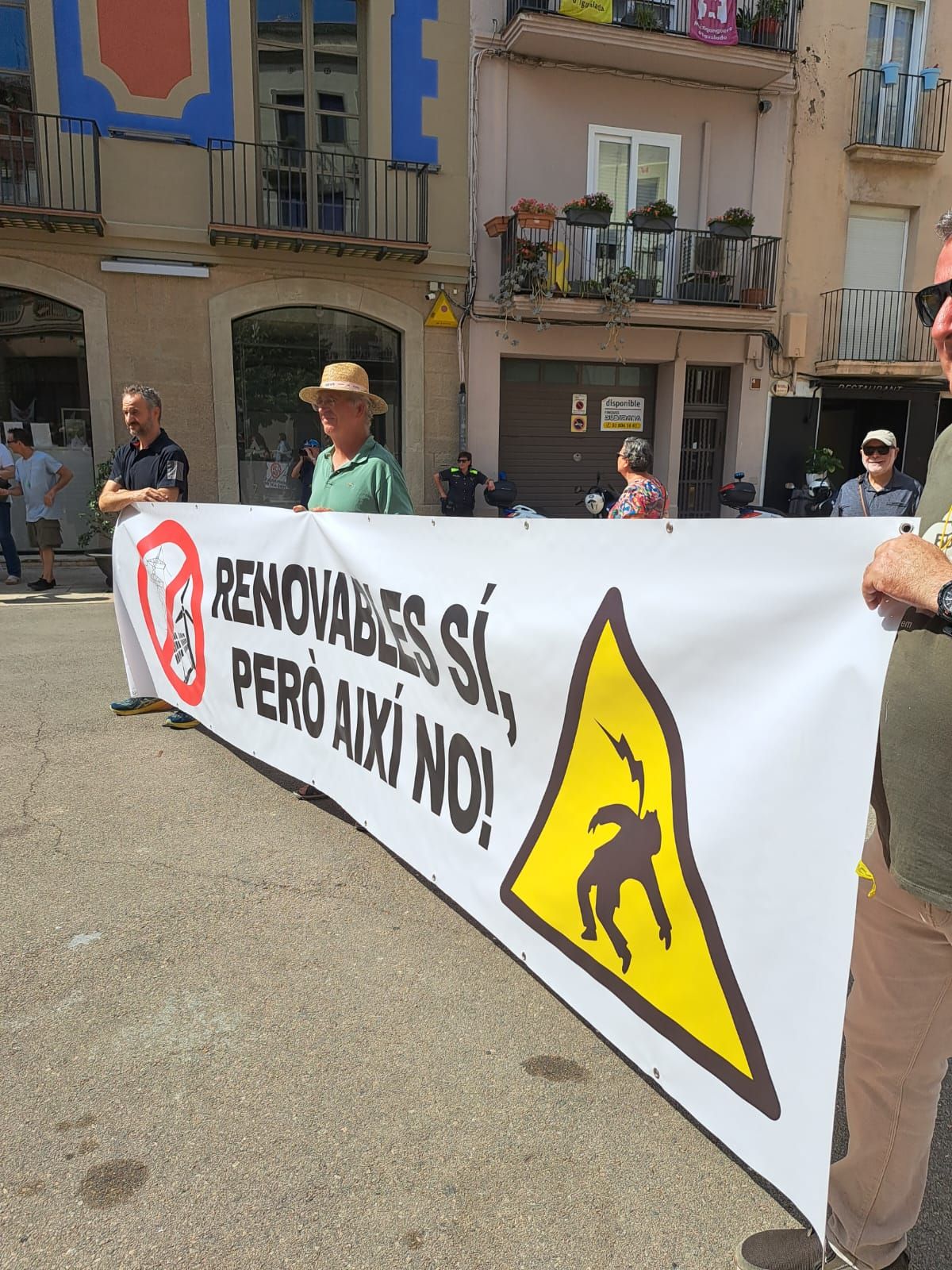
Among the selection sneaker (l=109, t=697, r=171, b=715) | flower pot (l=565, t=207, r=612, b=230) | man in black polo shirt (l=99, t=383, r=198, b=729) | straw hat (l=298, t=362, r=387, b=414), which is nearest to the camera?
straw hat (l=298, t=362, r=387, b=414)

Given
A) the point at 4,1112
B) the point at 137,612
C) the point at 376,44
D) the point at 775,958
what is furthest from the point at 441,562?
the point at 376,44

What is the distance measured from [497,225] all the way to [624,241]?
2267mm

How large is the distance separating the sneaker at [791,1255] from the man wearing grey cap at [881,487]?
191 inches

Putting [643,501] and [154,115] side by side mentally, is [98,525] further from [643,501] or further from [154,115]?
[643,501]

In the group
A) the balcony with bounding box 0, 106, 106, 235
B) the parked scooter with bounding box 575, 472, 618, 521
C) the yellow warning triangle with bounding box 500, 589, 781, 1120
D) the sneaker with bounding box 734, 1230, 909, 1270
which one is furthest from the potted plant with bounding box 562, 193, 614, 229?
the sneaker with bounding box 734, 1230, 909, 1270

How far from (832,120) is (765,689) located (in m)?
17.7

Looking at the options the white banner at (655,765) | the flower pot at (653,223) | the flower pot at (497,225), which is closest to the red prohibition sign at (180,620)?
the white banner at (655,765)

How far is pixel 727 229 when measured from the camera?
1482cm

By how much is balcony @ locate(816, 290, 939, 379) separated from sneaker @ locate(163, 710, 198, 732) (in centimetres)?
1437

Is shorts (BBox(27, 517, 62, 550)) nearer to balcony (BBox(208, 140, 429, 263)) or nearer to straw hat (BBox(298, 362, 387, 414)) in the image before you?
balcony (BBox(208, 140, 429, 263))

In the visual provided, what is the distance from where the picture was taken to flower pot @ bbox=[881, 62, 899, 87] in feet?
51.4

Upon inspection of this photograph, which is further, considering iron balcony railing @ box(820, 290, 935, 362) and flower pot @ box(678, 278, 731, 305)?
iron balcony railing @ box(820, 290, 935, 362)

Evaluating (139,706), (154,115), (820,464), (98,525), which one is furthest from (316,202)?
(139,706)

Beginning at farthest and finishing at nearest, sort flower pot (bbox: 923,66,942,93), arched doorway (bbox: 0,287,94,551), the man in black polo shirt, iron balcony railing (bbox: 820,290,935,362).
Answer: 1. iron balcony railing (bbox: 820,290,935,362)
2. flower pot (bbox: 923,66,942,93)
3. arched doorway (bbox: 0,287,94,551)
4. the man in black polo shirt
